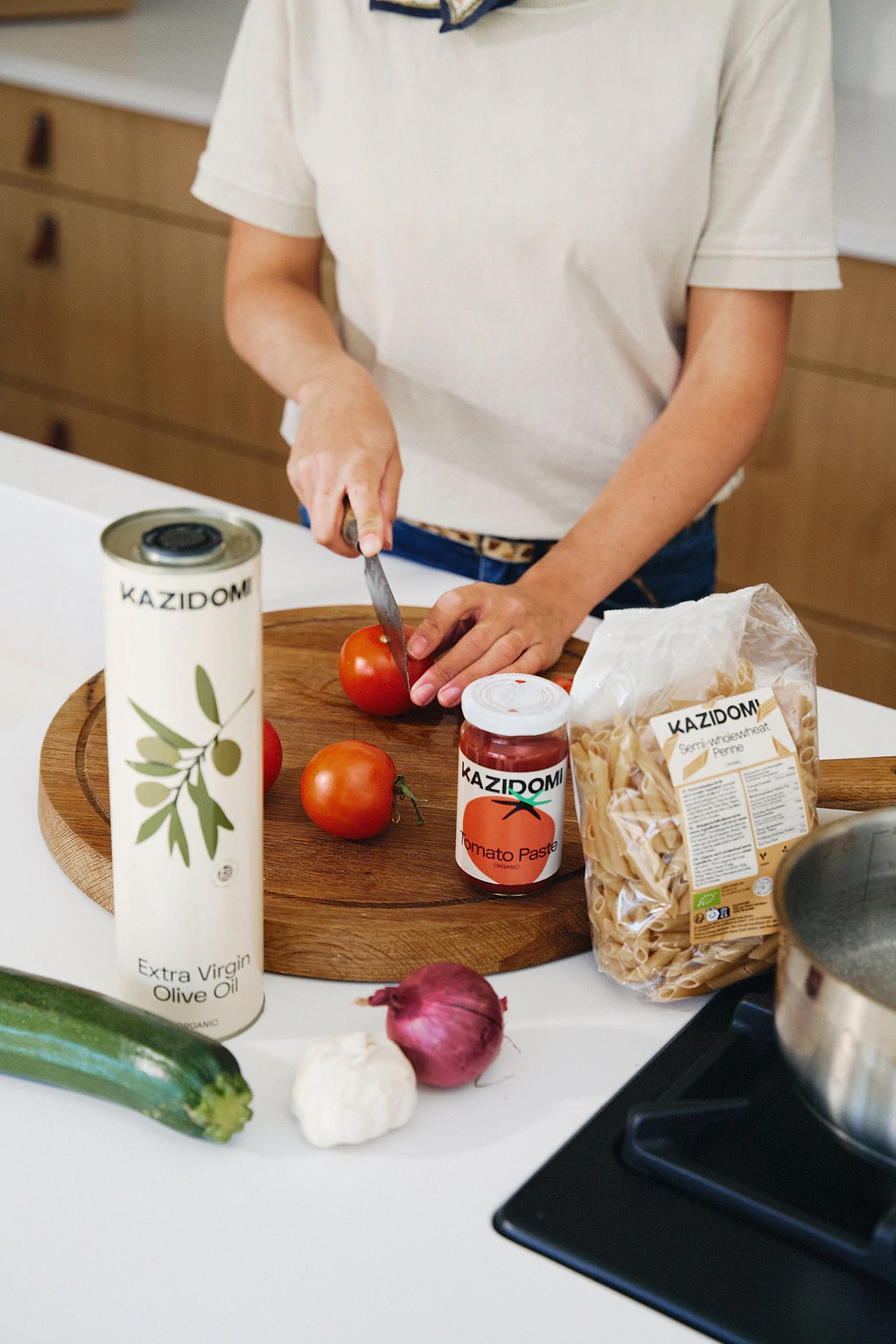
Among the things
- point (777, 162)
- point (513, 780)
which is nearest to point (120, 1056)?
point (513, 780)

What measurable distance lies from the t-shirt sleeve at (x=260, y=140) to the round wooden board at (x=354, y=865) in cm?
55

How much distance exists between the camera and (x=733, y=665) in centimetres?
81

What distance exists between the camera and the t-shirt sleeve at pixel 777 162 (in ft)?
3.87

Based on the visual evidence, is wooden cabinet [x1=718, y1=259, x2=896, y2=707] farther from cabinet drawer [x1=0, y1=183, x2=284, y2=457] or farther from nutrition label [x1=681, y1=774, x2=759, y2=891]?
nutrition label [x1=681, y1=774, x2=759, y2=891]

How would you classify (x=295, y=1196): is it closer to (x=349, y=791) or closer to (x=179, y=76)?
(x=349, y=791)

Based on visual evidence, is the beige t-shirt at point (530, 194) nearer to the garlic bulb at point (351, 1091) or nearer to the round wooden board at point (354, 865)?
the round wooden board at point (354, 865)

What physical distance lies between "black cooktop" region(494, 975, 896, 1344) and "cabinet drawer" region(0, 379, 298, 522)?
2.36 m

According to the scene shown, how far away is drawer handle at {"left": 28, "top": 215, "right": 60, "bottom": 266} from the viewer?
3.05 meters

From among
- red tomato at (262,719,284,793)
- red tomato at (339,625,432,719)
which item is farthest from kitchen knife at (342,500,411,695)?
red tomato at (262,719,284,793)

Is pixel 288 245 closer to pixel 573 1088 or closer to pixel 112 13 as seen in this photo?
pixel 573 1088

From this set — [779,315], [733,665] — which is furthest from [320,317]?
[733,665]

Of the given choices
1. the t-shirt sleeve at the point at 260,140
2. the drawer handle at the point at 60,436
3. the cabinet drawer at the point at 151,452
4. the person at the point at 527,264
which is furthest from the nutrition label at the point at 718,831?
the drawer handle at the point at 60,436

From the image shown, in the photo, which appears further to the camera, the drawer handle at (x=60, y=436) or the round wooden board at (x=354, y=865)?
the drawer handle at (x=60, y=436)

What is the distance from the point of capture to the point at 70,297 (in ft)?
10.2
